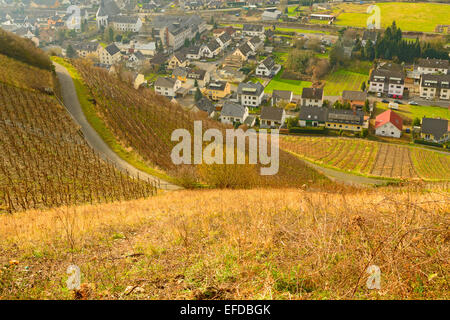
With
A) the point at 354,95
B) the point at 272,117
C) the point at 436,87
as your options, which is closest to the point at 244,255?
the point at 272,117

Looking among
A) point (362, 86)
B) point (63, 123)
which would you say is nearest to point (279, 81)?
point (362, 86)

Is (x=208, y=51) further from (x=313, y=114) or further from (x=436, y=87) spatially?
(x=436, y=87)

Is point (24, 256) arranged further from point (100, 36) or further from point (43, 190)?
point (100, 36)

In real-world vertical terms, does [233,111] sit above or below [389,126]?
above

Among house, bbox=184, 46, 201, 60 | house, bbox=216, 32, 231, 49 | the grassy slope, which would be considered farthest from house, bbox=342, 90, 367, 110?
the grassy slope

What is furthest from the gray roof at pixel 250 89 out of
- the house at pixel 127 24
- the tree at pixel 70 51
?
the house at pixel 127 24

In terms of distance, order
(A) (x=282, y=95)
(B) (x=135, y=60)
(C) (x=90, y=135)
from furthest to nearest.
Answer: (B) (x=135, y=60) < (A) (x=282, y=95) < (C) (x=90, y=135)

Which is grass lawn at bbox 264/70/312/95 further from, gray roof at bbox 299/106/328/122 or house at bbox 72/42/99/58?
house at bbox 72/42/99/58
